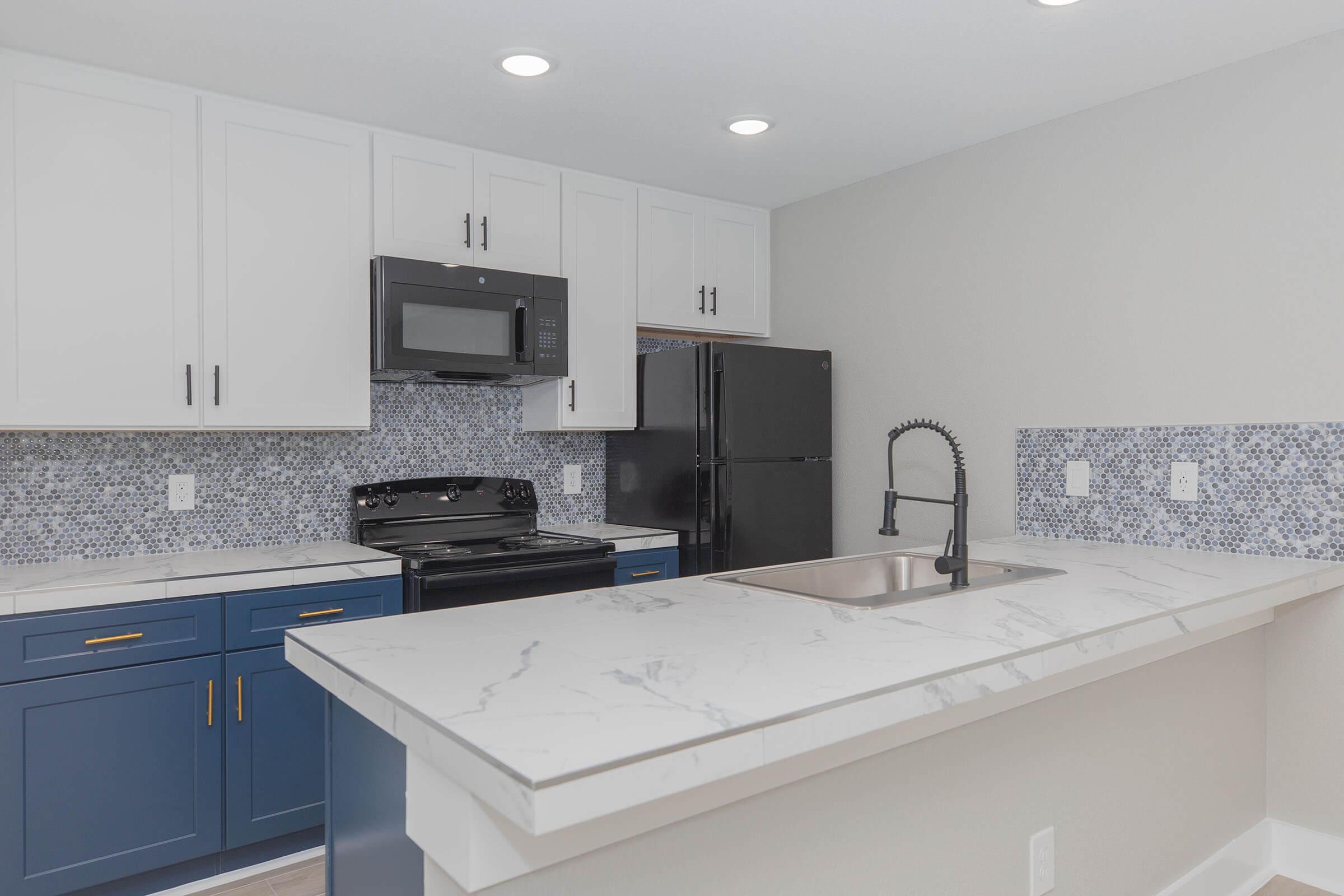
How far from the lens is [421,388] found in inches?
130

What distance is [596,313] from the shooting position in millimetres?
3428

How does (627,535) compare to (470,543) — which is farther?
(627,535)

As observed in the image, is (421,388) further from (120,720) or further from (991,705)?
(991,705)

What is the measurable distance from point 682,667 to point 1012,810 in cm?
96

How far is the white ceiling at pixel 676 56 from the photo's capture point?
215 centimetres

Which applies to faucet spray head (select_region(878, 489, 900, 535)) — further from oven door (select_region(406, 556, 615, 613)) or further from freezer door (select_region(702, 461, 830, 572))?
freezer door (select_region(702, 461, 830, 572))

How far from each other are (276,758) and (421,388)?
1414mm

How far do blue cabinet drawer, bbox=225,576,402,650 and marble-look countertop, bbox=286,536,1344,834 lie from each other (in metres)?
1.04

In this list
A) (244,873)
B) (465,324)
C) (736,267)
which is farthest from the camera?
(736,267)

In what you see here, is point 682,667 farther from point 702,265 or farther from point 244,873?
point 702,265

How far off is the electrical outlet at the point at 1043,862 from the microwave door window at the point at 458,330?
7.24ft

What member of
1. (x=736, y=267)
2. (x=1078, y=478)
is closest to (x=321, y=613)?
(x=736, y=267)

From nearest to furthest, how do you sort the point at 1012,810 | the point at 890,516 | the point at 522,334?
1. the point at 1012,810
2. the point at 890,516
3. the point at 522,334

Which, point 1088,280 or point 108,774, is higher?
point 1088,280
